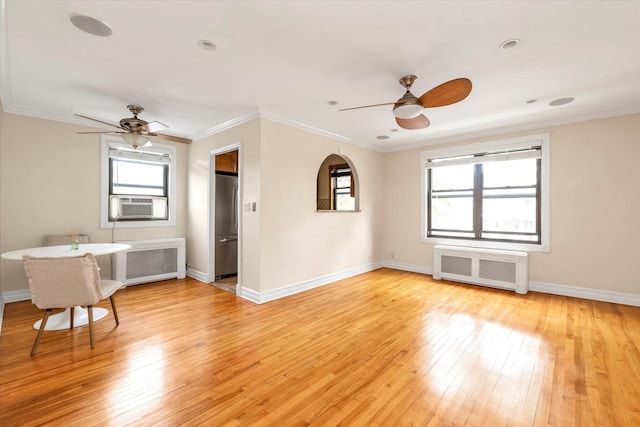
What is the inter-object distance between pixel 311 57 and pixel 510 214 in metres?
4.31

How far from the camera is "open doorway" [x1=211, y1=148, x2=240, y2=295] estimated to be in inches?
197

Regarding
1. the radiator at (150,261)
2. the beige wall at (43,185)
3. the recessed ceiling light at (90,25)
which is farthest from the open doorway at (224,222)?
the recessed ceiling light at (90,25)

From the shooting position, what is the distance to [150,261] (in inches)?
192

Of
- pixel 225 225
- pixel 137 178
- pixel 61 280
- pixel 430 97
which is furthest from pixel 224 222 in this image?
pixel 430 97

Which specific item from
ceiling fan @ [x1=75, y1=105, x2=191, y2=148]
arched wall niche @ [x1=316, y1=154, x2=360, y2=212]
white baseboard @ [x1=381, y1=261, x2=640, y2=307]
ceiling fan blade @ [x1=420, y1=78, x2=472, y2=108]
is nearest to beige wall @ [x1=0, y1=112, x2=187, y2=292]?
ceiling fan @ [x1=75, y1=105, x2=191, y2=148]

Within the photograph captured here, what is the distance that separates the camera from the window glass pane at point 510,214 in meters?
4.71

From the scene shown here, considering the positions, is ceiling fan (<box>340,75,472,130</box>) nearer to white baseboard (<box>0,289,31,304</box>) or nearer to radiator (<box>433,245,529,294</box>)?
radiator (<box>433,245,529,294</box>)

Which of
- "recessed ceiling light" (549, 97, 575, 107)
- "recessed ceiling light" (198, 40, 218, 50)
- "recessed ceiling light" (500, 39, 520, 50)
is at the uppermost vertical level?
"recessed ceiling light" (549, 97, 575, 107)

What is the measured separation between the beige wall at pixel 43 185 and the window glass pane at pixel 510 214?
6377 mm

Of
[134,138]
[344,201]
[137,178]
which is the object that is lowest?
[344,201]

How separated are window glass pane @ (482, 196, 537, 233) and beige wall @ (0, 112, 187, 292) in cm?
638

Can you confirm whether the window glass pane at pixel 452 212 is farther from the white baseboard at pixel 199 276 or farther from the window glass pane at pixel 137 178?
the window glass pane at pixel 137 178

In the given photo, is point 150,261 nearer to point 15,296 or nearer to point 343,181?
point 15,296

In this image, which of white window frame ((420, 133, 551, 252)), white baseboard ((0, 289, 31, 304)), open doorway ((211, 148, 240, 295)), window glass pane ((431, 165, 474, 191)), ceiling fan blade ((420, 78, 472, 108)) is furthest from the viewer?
window glass pane ((431, 165, 474, 191))
